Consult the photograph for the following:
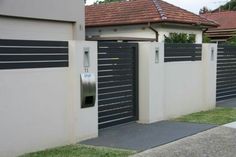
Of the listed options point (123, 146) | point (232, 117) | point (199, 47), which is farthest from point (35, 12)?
point (123, 146)

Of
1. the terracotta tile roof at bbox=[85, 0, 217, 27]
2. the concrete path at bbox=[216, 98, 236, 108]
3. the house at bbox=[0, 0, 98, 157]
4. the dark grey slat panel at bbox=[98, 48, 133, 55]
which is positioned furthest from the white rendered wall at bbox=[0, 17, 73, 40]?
the terracotta tile roof at bbox=[85, 0, 217, 27]

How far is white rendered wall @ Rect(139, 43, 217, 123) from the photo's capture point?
10852 millimetres

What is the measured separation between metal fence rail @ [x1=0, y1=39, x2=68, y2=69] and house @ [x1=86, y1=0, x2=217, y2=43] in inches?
588

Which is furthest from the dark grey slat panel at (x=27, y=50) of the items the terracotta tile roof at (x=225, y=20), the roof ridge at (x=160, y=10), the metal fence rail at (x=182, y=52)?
the terracotta tile roof at (x=225, y=20)

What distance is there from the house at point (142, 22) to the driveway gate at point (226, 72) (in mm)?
7874

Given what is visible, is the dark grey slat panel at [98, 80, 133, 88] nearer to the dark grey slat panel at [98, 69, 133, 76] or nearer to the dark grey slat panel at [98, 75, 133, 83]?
the dark grey slat panel at [98, 75, 133, 83]

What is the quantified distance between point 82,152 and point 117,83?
277 cm

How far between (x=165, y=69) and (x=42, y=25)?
5752mm

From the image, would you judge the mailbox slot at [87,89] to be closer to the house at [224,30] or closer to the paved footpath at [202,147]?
the paved footpath at [202,147]

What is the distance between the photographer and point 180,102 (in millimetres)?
12164

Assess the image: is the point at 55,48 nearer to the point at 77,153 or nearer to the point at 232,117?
the point at 77,153

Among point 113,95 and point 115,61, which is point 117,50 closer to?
point 115,61

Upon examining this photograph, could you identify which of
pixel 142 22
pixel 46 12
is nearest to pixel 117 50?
pixel 46 12

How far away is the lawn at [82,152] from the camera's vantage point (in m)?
7.63
